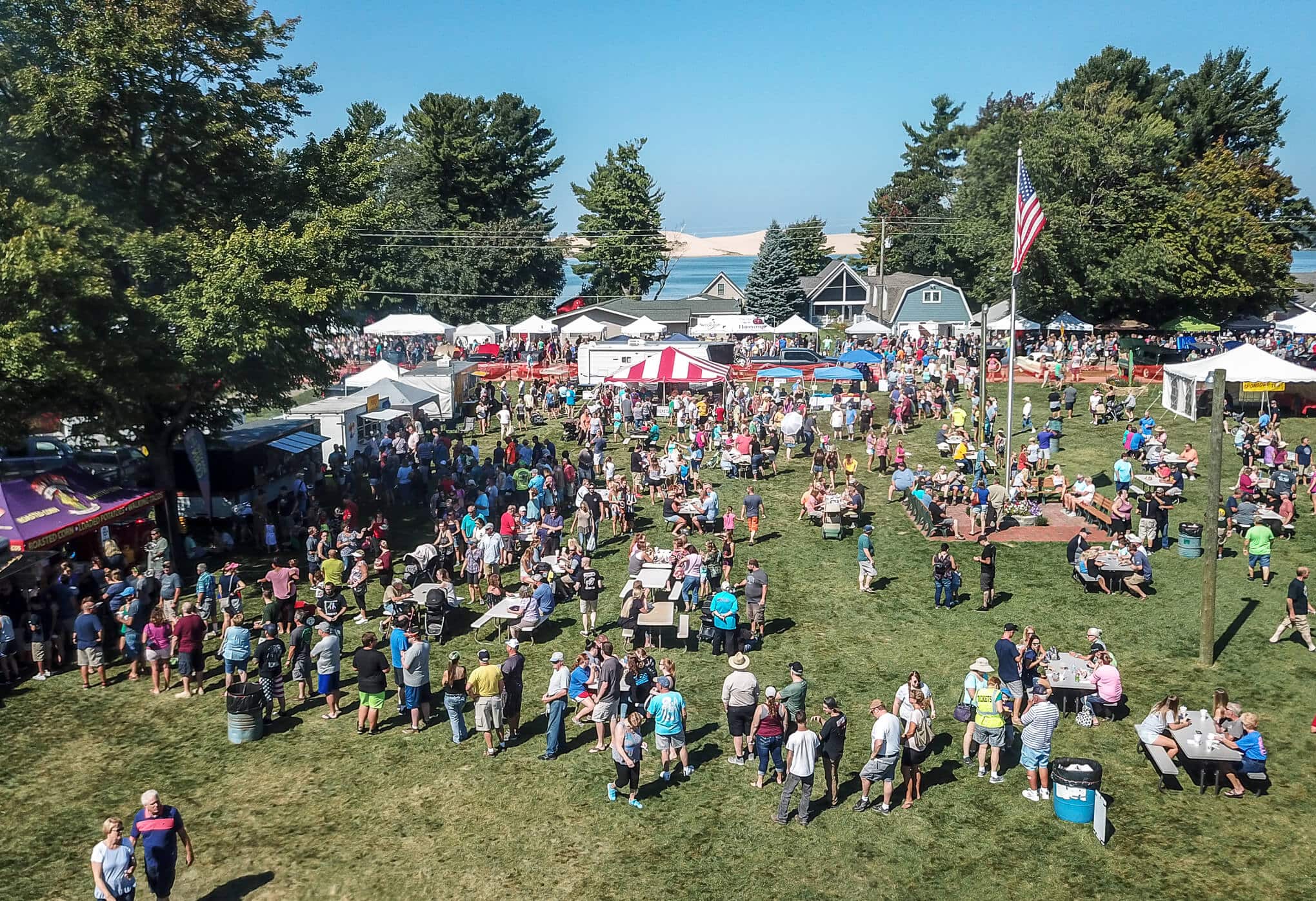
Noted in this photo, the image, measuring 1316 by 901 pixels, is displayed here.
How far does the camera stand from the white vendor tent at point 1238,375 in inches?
1080

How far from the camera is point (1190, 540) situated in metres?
19.6

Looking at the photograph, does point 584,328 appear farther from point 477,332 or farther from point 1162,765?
point 1162,765

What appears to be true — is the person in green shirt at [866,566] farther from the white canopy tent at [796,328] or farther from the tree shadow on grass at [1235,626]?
the white canopy tent at [796,328]

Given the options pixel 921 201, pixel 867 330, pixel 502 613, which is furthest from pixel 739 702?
pixel 921 201

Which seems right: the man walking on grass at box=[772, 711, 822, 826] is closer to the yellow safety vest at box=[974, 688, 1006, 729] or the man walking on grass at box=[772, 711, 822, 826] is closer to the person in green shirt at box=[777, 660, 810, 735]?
the person in green shirt at box=[777, 660, 810, 735]

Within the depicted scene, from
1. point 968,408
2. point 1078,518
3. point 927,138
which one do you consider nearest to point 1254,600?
point 1078,518

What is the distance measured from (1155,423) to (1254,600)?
15175 mm

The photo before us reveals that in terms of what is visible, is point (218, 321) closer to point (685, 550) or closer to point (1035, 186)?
point (685, 550)

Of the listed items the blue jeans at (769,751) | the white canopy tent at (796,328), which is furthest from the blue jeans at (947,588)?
the white canopy tent at (796,328)

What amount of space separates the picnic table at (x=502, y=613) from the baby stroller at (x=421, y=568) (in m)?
1.69

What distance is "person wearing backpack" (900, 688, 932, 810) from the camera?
1144 cm

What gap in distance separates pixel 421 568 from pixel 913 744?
10113 millimetres

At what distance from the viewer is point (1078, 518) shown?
22.0 m

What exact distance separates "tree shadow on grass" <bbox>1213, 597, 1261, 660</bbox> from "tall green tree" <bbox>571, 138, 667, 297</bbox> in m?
62.4
